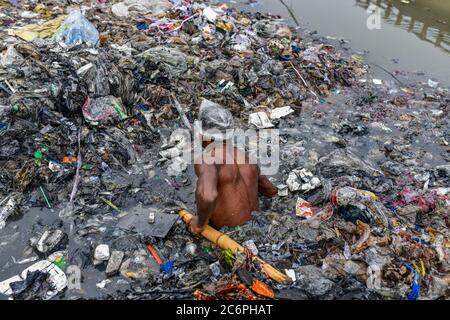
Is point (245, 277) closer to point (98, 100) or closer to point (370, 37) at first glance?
point (98, 100)

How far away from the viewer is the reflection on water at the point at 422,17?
10.5 meters

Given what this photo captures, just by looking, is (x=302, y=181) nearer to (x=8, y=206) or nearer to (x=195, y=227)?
(x=195, y=227)

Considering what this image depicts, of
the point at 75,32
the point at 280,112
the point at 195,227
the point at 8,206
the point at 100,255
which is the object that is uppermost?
the point at 75,32

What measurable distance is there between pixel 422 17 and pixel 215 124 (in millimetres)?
10867

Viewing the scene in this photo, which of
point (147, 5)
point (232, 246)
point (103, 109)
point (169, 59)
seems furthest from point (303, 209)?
point (147, 5)

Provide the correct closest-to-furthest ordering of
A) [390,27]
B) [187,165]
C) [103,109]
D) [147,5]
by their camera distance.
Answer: [187,165]
[103,109]
[147,5]
[390,27]

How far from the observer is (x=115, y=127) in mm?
5426

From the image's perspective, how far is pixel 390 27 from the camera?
1102 cm

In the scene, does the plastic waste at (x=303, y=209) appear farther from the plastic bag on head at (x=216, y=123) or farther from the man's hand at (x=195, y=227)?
the plastic bag on head at (x=216, y=123)

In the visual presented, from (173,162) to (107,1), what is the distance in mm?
6666

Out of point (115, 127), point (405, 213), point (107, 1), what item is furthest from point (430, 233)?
point (107, 1)

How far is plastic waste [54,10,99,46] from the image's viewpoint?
6.89m

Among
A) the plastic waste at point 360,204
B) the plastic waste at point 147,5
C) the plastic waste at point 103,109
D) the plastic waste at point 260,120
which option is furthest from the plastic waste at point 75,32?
the plastic waste at point 360,204

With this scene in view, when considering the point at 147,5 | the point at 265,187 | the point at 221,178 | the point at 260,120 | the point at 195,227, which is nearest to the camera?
the point at 221,178
